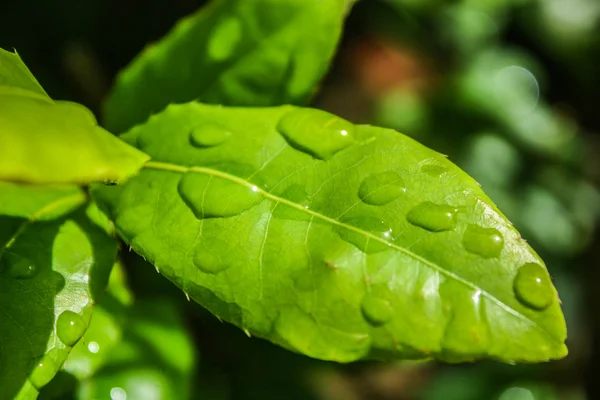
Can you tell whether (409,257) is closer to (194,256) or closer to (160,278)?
(194,256)

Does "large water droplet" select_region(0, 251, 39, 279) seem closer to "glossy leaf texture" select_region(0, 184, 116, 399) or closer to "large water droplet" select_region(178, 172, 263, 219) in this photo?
"glossy leaf texture" select_region(0, 184, 116, 399)

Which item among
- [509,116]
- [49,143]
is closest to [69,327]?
[49,143]

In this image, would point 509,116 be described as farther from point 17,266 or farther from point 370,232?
point 17,266

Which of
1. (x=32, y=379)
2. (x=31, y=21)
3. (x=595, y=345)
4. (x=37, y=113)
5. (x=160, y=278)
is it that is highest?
(x=37, y=113)

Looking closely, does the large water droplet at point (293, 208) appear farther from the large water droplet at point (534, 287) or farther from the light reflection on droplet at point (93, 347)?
the light reflection on droplet at point (93, 347)

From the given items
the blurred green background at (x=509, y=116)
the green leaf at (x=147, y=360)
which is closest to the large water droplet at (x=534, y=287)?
the green leaf at (x=147, y=360)

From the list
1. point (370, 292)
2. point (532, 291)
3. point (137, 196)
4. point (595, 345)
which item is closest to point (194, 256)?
point (137, 196)
